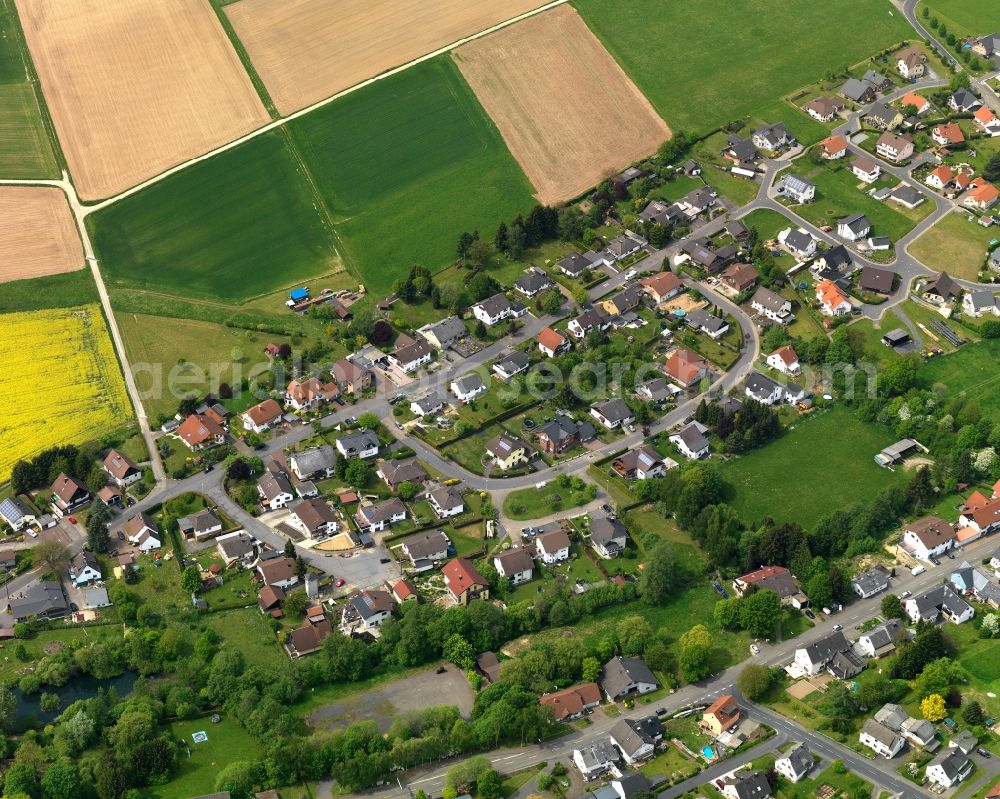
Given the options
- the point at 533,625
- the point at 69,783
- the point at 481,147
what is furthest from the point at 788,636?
the point at 481,147

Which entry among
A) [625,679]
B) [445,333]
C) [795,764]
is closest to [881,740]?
[795,764]

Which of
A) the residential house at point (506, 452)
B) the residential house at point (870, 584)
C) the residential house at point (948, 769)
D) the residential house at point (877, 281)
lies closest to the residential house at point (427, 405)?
the residential house at point (506, 452)

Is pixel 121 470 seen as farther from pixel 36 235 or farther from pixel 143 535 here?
pixel 36 235

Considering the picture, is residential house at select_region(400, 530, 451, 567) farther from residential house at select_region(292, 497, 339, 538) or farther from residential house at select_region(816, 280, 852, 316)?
residential house at select_region(816, 280, 852, 316)

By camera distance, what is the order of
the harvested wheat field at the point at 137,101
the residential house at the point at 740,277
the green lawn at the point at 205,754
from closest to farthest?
the green lawn at the point at 205,754
the residential house at the point at 740,277
the harvested wheat field at the point at 137,101

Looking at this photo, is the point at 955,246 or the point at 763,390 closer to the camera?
the point at 763,390

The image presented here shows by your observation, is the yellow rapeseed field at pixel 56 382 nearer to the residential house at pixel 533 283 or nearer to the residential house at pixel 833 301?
the residential house at pixel 533 283
